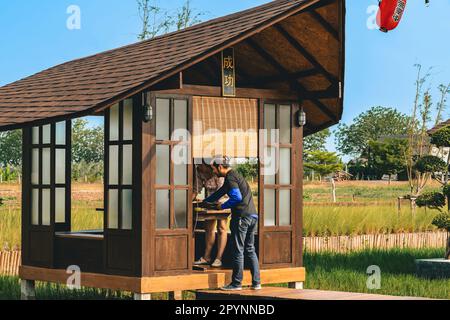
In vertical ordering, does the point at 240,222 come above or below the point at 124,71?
below

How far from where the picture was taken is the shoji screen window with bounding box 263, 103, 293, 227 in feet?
41.5

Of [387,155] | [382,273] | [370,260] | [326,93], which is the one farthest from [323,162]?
[326,93]

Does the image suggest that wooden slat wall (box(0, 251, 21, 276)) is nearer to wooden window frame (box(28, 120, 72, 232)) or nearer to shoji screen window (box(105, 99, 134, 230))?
wooden window frame (box(28, 120, 72, 232))

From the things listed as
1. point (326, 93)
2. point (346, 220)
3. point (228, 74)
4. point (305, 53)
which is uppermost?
point (305, 53)

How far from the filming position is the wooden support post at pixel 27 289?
44.3ft

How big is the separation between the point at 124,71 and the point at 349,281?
4.82 metres

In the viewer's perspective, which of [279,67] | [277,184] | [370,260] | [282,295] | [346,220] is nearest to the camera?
[282,295]

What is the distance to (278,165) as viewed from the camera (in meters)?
12.8

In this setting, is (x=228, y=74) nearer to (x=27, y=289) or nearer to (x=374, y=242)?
(x=27, y=289)

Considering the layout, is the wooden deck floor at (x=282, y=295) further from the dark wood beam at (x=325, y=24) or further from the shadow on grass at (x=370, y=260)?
the shadow on grass at (x=370, y=260)

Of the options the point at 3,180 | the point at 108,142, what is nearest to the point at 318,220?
the point at 108,142

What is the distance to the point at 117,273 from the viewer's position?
11.7m
